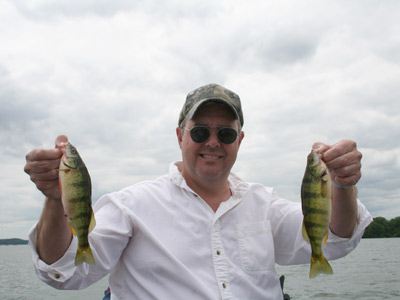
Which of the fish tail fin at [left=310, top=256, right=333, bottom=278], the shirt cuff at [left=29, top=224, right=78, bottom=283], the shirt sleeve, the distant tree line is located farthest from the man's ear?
the distant tree line

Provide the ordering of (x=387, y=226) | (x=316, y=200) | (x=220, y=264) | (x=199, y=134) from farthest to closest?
1. (x=387, y=226)
2. (x=199, y=134)
3. (x=220, y=264)
4. (x=316, y=200)

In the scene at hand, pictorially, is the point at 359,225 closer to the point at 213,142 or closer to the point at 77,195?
the point at 213,142

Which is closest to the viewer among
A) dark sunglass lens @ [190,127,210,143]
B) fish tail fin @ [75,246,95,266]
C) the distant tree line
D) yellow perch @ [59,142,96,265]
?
yellow perch @ [59,142,96,265]

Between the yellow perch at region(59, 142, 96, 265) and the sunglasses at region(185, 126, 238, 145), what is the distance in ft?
4.36

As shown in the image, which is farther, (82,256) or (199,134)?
(199,134)

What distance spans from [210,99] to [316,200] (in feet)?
4.97

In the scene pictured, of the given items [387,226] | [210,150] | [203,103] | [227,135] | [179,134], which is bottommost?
[387,226]

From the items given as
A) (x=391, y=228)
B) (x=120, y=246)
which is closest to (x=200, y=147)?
(x=120, y=246)

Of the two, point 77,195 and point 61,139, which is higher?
point 61,139

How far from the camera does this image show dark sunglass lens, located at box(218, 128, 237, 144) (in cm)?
368

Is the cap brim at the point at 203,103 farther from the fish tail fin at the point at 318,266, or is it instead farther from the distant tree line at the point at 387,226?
the distant tree line at the point at 387,226

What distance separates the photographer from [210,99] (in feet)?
12.4

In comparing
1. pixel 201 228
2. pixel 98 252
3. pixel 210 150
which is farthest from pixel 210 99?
pixel 98 252

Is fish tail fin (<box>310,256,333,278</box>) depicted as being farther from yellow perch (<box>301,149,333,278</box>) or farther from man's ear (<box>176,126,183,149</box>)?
man's ear (<box>176,126,183,149</box>)
